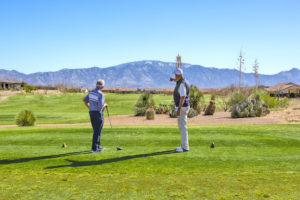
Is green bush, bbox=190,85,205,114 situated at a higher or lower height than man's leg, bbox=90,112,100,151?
higher

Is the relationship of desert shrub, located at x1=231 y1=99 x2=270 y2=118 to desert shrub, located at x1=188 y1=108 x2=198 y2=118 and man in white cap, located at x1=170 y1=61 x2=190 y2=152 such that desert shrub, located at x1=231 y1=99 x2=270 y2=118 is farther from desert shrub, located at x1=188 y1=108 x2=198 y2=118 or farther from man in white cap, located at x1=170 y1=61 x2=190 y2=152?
man in white cap, located at x1=170 y1=61 x2=190 y2=152

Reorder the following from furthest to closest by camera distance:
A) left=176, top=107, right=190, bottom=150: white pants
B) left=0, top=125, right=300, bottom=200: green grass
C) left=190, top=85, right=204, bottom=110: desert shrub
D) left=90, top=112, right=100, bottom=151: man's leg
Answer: left=190, top=85, right=204, bottom=110: desert shrub, left=90, top=112, right=100, bottom=151: man's leg, left=176, top=107, right=190, bottom=150: white pants, left=0, top=125, right=300, bottom=200: green grass

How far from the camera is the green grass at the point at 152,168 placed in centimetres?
553

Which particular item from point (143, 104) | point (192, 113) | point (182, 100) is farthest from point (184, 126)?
point (143, 104)

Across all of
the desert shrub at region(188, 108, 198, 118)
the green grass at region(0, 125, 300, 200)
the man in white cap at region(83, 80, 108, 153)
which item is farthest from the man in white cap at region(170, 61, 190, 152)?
the desert shrub at region(188, 108, 198, 118)

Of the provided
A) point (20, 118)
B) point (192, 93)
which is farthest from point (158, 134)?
point (192, 93)

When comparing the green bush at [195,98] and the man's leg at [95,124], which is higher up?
the green bush at [195,98]

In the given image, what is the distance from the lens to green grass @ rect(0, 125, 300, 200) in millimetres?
5531

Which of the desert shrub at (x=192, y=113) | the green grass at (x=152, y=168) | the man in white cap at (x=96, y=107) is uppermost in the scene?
the man in white cap at (x=96, y=107)

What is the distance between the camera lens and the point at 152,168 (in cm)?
703

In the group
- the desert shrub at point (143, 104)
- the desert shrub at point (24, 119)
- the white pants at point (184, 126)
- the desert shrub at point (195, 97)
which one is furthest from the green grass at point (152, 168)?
the desert shrub at point (143, 104)

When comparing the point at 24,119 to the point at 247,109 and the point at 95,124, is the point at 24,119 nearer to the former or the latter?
the point at 95,124

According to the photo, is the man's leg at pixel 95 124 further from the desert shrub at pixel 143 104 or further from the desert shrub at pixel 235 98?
the desert shrub at pixel 235 98

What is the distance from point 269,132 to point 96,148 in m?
7.21
